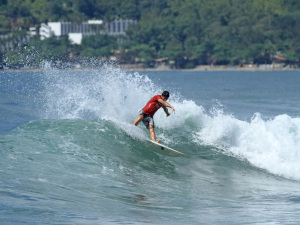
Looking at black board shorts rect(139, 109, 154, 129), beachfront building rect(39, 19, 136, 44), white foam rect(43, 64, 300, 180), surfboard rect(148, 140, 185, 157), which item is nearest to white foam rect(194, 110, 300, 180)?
white foam rect(43, 64, 300, 180)

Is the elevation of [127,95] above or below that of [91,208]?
above

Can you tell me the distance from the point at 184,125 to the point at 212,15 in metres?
154

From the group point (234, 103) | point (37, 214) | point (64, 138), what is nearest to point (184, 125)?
point (64, 138)

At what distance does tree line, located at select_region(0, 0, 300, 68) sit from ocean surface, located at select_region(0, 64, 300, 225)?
10988 cm

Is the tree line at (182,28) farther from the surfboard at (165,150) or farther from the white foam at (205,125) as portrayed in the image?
the surfboard at (165,150)

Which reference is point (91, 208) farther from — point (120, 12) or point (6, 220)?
point (120, 12)

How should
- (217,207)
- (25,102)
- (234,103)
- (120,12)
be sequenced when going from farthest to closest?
(120,12) < (234,103) < (25,102) < (217,207)

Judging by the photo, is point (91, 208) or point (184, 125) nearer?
point (91, 208)

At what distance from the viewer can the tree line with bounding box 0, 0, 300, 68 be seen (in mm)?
145625

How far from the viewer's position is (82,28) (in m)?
172

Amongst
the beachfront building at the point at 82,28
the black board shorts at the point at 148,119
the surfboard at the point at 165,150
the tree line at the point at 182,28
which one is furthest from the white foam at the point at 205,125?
the beachfront building at the point at 82,28

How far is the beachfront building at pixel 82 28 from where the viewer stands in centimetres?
16346

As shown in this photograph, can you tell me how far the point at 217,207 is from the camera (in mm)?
11703

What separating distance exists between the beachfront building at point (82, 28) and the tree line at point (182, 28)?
3117 mm
